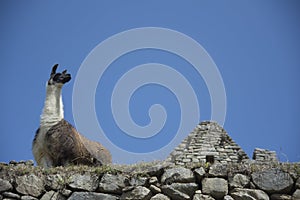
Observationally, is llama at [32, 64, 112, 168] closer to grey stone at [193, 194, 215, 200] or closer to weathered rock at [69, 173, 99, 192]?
weathered rock at [69, 173, 99, 192]

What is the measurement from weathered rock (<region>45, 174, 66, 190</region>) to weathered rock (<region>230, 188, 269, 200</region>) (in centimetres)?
276

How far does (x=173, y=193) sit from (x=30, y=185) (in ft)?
7.75

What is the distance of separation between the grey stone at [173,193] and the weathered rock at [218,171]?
56 cm

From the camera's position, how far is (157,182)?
7.75 meters

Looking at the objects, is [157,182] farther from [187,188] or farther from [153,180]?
[187,188]

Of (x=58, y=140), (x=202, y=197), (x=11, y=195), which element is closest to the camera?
(x=202, y=197)

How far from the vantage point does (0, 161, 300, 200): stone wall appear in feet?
24.6

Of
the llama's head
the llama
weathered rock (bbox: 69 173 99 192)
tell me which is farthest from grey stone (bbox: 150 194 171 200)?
the llama's head

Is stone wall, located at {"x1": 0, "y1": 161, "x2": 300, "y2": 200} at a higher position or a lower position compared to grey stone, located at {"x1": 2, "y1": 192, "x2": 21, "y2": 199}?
higher

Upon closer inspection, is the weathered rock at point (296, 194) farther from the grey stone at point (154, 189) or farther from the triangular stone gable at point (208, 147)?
the triangular stone gable at point (208, 147)

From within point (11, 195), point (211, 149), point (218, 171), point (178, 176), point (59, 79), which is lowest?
point (11, 195)

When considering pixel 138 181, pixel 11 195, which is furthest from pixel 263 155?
pixel 11 195

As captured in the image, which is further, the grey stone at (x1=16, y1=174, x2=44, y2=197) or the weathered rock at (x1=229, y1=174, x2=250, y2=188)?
the grey stone at (x1=16, y1=174, x2=44, y2=197)

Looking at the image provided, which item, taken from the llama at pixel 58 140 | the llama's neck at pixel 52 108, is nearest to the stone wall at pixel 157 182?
the llama at pixel 58 140
